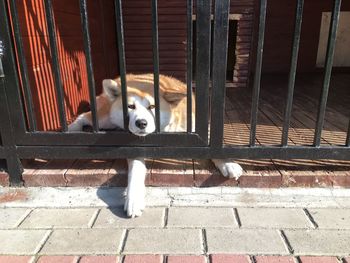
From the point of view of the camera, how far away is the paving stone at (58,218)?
2.01 metres

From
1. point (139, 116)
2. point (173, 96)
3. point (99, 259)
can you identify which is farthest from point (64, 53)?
point (99, 259)

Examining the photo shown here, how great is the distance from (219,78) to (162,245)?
1102 mm

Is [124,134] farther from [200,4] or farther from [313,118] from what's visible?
[313,118]

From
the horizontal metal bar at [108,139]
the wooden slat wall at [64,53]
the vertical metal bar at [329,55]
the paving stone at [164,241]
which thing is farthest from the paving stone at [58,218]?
the vertical metal bar at [329,55]

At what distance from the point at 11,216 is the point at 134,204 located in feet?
2.61

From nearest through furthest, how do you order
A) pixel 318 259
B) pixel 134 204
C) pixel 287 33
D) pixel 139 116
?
pixel 318 259 → pixel 134 204 → pixel 139 116 → pixel 287 33

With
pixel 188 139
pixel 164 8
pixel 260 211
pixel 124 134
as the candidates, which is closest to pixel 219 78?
pixel 188 139

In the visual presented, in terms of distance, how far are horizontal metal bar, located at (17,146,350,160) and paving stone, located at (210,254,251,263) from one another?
2.49 feet

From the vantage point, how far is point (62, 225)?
200cm

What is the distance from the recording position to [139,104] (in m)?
2.46

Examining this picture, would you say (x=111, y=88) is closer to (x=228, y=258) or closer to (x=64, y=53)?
(x=64, y=53)

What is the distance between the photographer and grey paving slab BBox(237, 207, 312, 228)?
198cm

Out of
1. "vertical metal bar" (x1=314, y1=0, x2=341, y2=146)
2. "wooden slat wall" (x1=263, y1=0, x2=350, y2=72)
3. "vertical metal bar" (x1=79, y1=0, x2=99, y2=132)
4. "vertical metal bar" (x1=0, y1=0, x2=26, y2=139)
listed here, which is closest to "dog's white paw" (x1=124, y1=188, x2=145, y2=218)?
"vertical metal bar" (x1=79, y1=0, x2=99, y2=132)

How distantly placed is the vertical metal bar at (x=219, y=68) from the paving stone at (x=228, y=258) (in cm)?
80
